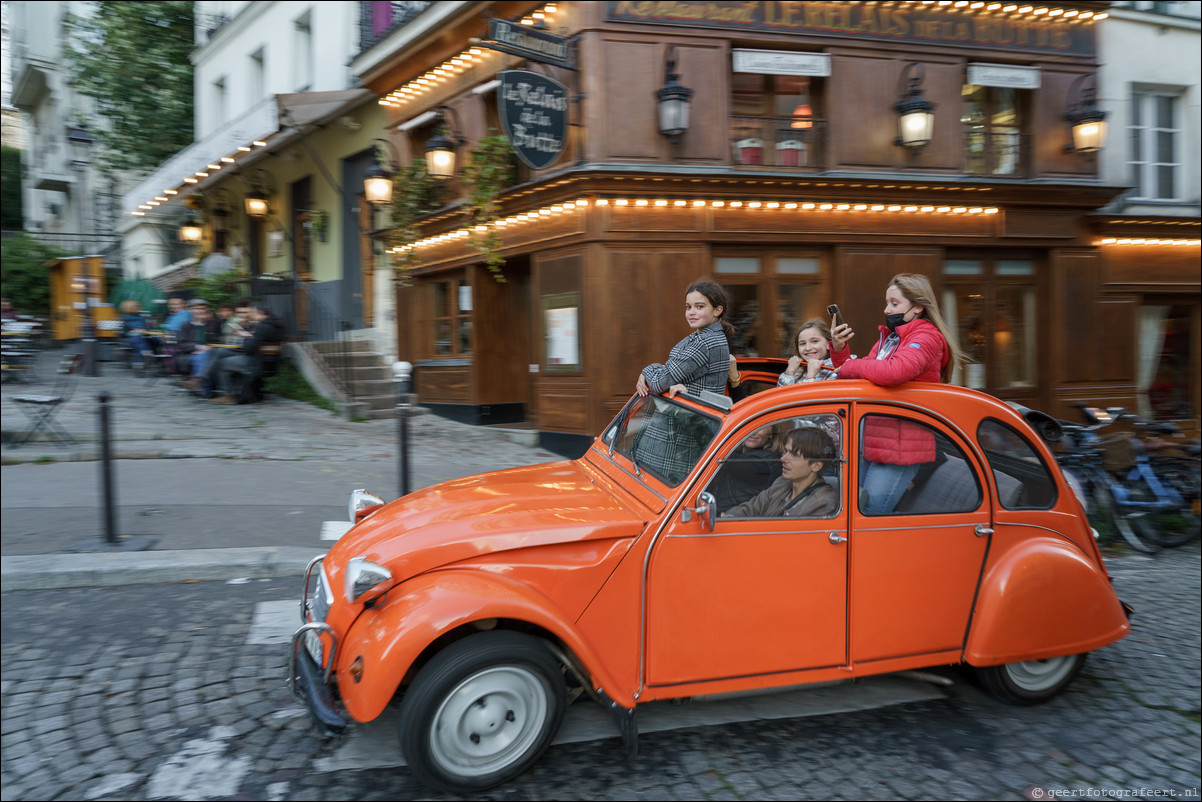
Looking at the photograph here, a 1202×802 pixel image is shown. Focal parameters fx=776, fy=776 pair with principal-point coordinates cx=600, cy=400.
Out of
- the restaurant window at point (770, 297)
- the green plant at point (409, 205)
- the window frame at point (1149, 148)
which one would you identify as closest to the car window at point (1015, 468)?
the restaurant window at point (770, 297)

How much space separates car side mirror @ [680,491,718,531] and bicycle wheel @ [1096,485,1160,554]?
228 inches

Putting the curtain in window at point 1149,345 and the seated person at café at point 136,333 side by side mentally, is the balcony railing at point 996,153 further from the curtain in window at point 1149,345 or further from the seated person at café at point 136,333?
the seated person at café at point 136,333

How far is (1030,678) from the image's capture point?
12.8 ft

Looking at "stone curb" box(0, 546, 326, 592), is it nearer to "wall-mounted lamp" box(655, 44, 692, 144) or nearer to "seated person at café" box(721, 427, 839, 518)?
"seated person at café" box(721, 427, 839, 518)

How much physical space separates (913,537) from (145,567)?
16.6 ft

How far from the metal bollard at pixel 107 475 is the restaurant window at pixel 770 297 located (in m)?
7.28

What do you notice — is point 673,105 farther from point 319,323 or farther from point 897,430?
point 319,323

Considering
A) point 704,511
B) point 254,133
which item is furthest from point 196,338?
point 704,511

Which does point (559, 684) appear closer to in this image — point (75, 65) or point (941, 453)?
point (941, 453)

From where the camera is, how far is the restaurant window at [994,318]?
11516mm

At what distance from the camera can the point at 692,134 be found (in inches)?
397

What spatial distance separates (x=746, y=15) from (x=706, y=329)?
307 inches

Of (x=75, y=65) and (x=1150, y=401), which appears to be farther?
(x=75, y=65)

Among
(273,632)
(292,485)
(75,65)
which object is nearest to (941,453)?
(273,632)
